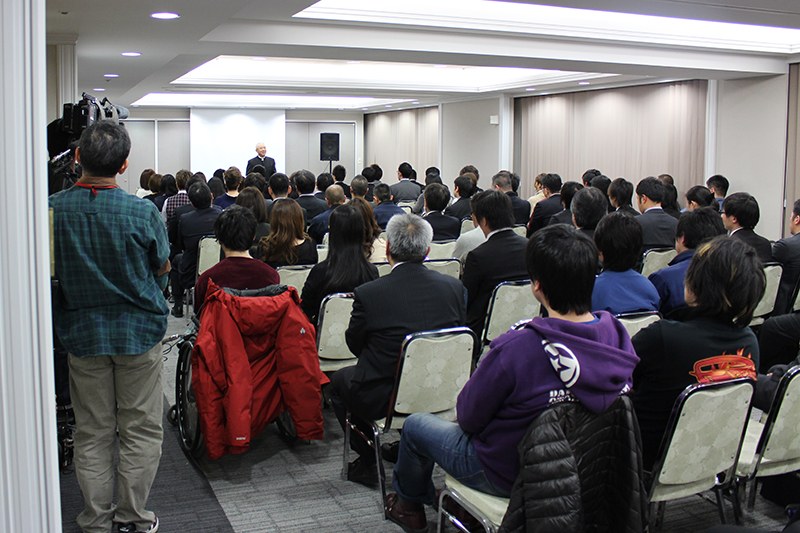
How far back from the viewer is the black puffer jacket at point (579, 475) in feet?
5.92

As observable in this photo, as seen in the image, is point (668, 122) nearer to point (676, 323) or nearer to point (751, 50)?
point (751, 50)

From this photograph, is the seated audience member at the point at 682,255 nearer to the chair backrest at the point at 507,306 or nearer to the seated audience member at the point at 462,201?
the chair backrest at the point at 507,306

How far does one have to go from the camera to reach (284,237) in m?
4.46

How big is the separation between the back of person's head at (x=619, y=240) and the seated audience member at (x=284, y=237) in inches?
80.2

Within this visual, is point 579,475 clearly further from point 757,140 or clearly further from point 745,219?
point 757,140

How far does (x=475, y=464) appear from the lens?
7.25 feet

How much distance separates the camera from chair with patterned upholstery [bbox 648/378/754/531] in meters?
2.25

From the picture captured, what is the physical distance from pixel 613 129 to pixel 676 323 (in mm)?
10109

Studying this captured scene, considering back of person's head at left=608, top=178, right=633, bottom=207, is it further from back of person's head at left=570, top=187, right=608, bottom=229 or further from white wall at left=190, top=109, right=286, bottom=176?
white wall at left=190, top=109, right=286, bottom=176

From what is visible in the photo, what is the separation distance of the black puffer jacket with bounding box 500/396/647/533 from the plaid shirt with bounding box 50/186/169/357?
1540 mm

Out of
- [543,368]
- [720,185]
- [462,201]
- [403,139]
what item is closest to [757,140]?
[720,185]

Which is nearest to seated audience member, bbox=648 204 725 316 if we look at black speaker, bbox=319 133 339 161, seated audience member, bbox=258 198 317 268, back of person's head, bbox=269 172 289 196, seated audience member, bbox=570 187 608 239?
seated audience member, bbox=570 187 608 239

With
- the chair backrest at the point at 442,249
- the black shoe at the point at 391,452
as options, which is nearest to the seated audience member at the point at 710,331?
the black shoe at the point at 391,452

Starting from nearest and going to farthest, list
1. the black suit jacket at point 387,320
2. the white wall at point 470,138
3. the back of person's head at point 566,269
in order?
the back of person's head at point 566,269
the black suit jacket at point 387,320
the white wall at point 470,138
